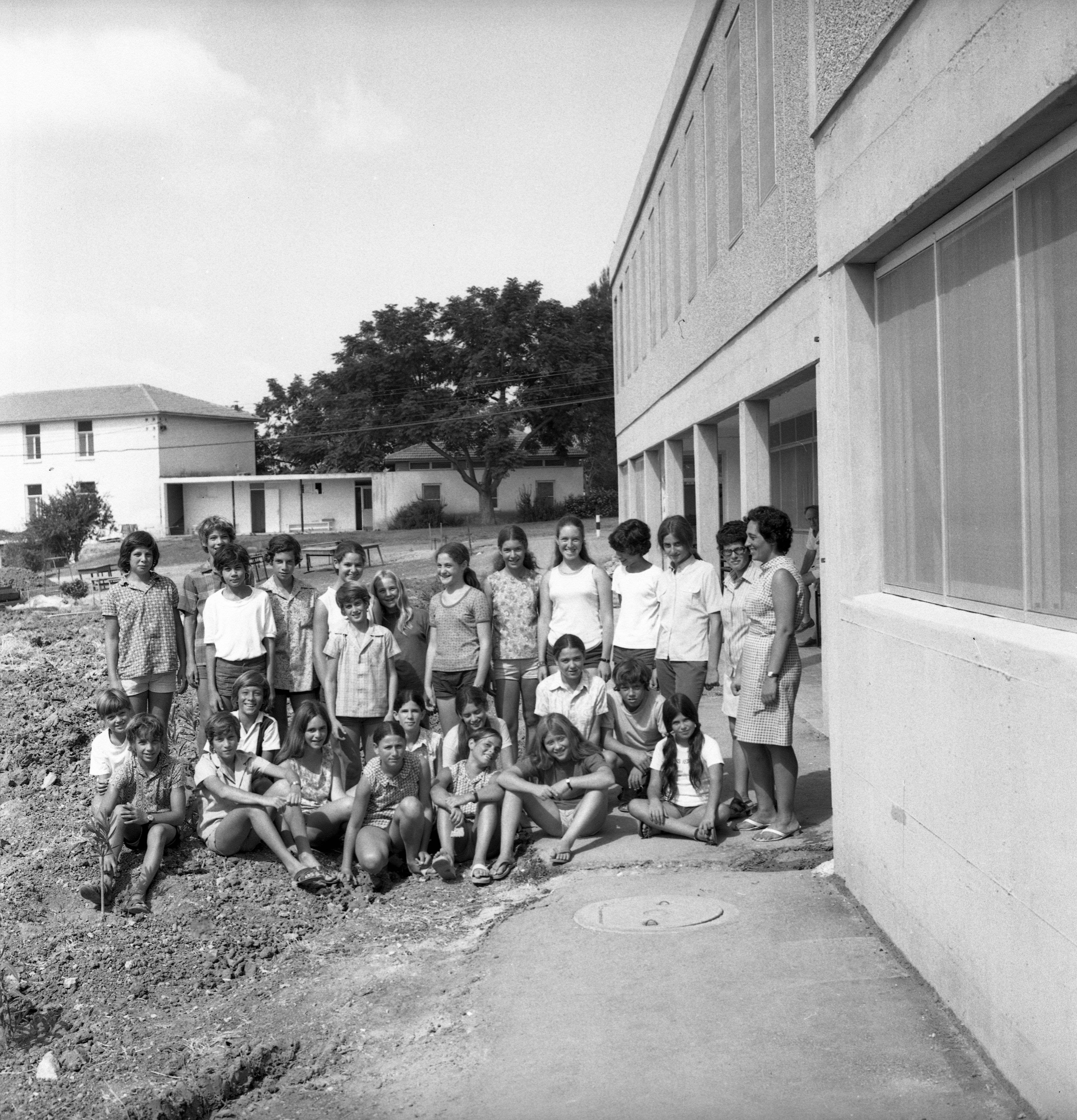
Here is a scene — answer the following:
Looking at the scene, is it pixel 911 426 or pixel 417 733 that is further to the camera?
pixel 417 733

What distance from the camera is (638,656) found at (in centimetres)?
725

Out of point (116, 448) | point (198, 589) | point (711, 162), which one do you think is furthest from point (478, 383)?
point (198, 589)

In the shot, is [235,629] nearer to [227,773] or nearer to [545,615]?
[227,773]

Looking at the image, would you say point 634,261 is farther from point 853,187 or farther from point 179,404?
point 179,404

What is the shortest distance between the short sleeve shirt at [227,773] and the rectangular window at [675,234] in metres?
9.96

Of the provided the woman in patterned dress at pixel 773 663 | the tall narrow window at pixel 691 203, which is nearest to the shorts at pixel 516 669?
the woman in patterned dress at pixel 773 663

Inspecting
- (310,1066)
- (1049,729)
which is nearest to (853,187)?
(1049,729)

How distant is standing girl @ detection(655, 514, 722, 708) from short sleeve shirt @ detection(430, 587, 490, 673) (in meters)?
1.09

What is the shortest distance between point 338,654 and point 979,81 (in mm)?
4765

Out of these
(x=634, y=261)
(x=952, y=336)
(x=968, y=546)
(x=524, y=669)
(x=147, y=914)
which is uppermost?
(x=634, y=261)

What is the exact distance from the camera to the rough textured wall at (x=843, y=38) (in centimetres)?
470

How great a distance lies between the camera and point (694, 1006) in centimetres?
438

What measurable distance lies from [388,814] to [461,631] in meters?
1.22

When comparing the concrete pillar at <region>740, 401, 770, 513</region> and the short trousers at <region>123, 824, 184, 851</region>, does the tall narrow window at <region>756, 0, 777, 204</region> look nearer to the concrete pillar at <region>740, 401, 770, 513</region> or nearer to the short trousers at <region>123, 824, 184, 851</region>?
the concrete pillar at <region>740, 401, 770, 513</region>
